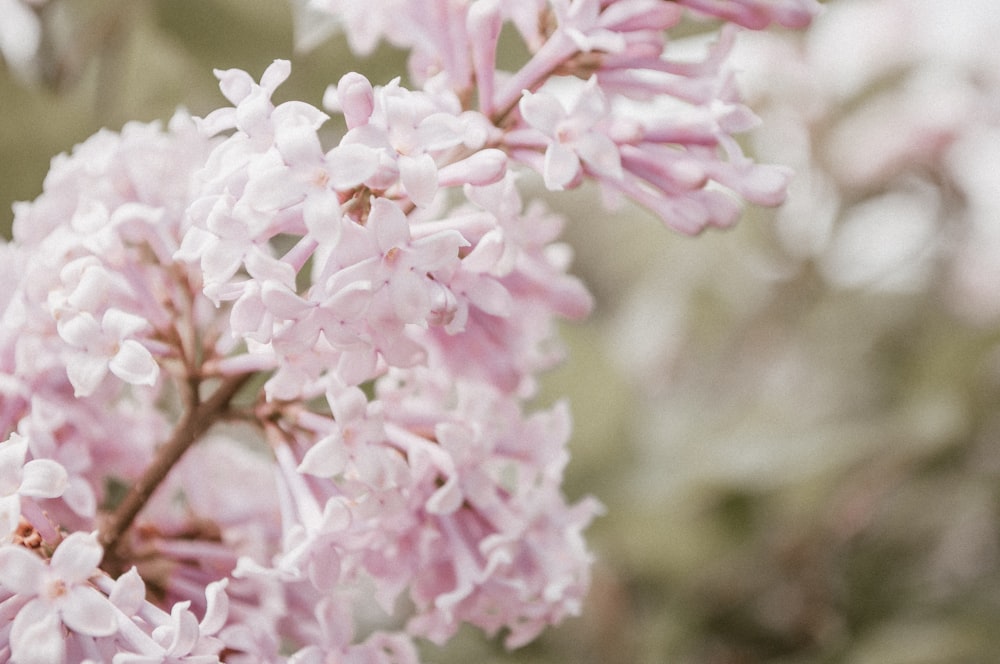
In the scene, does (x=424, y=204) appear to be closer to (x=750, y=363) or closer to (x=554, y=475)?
(x=554, y=475)

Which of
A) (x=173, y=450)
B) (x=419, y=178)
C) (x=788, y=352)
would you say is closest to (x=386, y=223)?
(x=419, y=178)

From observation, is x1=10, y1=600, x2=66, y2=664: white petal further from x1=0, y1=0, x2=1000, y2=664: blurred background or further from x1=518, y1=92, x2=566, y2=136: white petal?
x1=0, y1=0, x2=1000, y2=664: blurred background

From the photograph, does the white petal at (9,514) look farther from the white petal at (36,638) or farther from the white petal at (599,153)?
the white petal at (599,153)

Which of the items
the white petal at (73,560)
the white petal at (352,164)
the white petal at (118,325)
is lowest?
the white petal at (73,560)

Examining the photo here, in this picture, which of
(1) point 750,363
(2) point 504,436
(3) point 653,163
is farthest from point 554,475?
(1) point 750,363

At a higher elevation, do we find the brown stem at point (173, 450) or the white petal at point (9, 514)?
the white petal at point (9, 514)

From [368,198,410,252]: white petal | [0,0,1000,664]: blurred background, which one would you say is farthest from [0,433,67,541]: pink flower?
[0,0,1000,664]: blurred background

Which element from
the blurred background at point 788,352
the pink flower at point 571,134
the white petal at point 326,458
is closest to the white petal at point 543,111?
the pink flower at point 571,134
